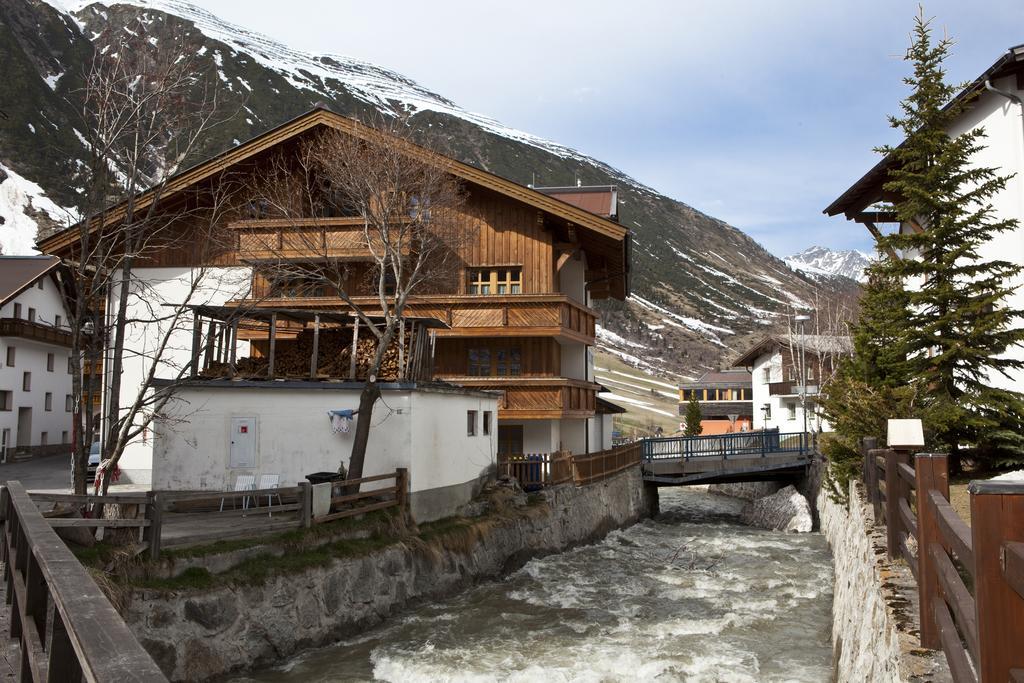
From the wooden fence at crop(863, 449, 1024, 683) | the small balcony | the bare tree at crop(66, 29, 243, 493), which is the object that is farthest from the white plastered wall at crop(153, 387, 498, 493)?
the small balcony

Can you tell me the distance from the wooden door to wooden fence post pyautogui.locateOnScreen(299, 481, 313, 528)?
14887mm

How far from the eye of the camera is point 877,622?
7.82 m

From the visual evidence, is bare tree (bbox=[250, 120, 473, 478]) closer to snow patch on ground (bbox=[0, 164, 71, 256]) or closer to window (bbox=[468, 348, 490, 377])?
window (bbox=[468, 348, 490, 377])

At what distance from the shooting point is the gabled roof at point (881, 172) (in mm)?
17406

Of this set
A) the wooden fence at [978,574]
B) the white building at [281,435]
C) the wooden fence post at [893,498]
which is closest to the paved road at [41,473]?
the white building at [281,435]

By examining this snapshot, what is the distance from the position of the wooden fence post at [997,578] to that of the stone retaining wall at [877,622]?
8.43 feet

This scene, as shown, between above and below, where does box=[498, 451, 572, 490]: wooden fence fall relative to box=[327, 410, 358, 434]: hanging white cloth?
below

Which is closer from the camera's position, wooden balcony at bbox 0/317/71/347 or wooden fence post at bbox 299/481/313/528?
wooden fence post at bbox 299/481/313/528

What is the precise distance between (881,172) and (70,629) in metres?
26.2

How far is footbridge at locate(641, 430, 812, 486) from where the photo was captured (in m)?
36.8

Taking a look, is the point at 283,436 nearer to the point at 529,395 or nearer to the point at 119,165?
the point at 119,165

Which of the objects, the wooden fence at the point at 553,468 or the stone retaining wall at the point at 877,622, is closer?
the stone retaining wall at the point at 877,622

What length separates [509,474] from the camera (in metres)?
25.5

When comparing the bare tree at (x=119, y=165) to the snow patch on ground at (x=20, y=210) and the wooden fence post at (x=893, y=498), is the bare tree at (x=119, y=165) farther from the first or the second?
the snow patch on ground at (x=20, y=210)
